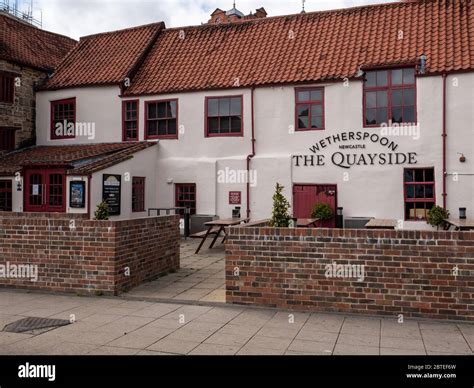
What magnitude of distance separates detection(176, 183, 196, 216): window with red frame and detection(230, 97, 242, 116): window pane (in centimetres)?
335

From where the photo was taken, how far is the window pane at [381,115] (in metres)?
16.3

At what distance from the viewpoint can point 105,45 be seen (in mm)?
22781

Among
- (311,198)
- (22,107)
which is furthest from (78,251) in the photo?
(22,107)

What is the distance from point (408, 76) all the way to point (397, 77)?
0.37m

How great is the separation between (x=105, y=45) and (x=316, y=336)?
20.7 m

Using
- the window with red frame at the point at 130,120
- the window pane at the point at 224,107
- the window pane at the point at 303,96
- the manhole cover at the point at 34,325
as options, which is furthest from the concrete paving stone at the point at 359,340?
the window with red frame at the point at 130,120

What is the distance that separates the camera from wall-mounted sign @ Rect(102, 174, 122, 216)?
16.5 meters

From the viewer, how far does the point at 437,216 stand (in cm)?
1476

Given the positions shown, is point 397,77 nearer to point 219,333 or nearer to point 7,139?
point 219,333

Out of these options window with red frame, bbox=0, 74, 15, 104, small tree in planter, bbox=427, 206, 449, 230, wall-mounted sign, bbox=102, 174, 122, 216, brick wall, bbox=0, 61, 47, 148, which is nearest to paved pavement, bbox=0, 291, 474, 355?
small tree in planter, bbox=427, 206, 449, 230

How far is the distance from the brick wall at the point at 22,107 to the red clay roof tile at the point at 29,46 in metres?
0.37

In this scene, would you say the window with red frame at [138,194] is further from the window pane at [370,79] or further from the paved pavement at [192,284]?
the window pane at [370,79]

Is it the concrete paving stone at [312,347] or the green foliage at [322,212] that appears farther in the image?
the green foliage at [322,212]

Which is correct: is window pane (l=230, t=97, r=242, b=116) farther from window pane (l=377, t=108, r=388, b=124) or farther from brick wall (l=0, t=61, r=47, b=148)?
brick wall (l=0, t=61, r=47, b=148)
